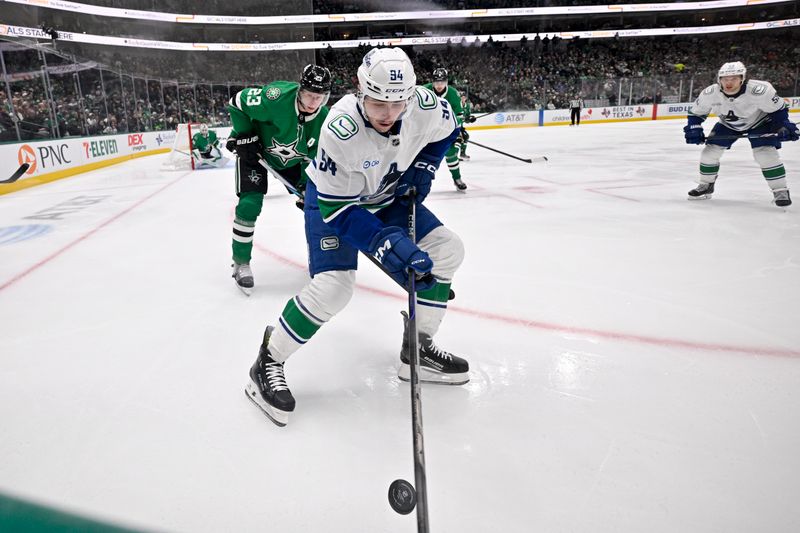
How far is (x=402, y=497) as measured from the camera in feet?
3.93

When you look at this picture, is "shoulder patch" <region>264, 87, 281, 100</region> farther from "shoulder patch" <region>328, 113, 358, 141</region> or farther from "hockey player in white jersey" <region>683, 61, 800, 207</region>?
"hockey player in white jersey" <region>683, 61, 800, 207</region>

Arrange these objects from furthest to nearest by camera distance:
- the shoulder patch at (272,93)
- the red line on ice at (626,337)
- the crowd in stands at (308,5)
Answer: the crowd in stands at (308,5), the shoulder patch at (272,93), the red line on ice at (626,337)

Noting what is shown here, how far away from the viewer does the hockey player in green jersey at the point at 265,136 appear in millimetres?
2883

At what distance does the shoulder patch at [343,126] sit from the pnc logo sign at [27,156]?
754cm

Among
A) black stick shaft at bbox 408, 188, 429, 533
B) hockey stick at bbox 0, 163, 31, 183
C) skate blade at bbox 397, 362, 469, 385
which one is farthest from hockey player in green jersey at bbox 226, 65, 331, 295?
hockey stick at bbox 0, 163, 31, 183

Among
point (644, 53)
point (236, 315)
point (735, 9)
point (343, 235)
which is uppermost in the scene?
point (735, 9)

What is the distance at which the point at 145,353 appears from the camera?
2.21 meters

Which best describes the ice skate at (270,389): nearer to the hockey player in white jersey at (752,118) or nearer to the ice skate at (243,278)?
the ice skate at (243,278)

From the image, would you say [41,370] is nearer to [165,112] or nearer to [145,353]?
[145,353]

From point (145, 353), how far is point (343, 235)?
1169 millimetres

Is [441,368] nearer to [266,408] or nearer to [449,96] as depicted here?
[266,408]

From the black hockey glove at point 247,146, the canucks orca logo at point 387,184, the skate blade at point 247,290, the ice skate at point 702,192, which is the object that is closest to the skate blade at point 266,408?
the canucks orca logo at point 387,184

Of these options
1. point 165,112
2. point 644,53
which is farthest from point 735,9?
point 165,112

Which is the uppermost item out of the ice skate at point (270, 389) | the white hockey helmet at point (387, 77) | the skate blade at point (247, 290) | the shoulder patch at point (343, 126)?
the white hockey helmet at point (387, 77)
